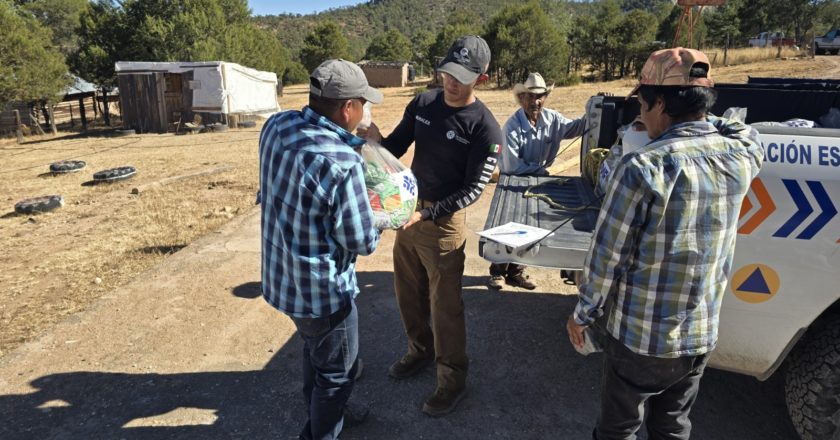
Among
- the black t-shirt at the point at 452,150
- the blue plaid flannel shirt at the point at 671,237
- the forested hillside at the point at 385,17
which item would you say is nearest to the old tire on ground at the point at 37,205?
the black t-shirt at the point at 452,150

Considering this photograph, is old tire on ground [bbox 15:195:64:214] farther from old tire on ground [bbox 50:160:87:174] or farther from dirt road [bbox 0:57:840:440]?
dirt road [bbox 0:57:840:440]

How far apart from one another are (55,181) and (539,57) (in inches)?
1337

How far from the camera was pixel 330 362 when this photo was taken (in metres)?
2.39

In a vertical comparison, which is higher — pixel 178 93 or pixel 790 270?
pixel 178 93

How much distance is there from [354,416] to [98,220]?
676 centimetres

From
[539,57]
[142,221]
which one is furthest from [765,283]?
[539,57]

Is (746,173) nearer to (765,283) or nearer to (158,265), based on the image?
(765,283)

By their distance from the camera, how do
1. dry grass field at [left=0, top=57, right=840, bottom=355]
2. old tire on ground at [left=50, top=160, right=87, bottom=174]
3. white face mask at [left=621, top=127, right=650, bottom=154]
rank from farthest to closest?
old tire on ground at [left=50, top=160, right=87, bottom=174] < dry grass field at [left=0, top=57, right=840, bottom=355] < white face mask at [left=621, top=127, right=650, bottom=154]

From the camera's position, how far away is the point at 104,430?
3.03m

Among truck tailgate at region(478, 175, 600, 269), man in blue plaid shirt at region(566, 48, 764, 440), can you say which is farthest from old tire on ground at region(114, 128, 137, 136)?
man in blue plaid shirt at region(566, 48, 764, 440)

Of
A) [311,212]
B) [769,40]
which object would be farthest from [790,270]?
[769,40]

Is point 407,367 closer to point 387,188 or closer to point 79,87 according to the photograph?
point 387,188

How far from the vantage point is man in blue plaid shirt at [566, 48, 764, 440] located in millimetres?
1743

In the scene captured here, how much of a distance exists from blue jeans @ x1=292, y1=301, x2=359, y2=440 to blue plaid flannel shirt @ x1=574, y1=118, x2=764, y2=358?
3.37ft
